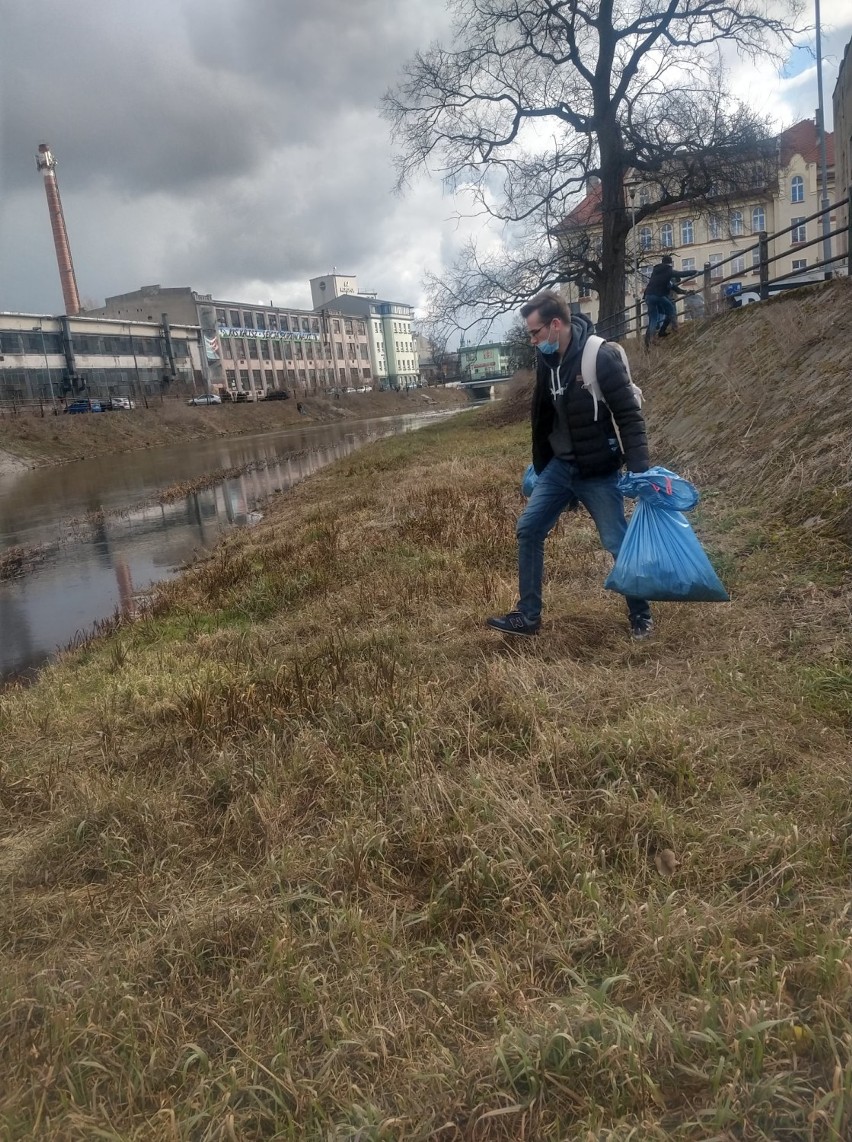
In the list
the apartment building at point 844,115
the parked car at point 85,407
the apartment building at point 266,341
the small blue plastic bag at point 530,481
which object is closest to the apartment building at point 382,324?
the apartment building at point 266,341

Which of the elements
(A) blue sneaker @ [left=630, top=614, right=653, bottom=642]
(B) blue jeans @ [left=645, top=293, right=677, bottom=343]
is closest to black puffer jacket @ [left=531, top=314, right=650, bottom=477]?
(A) blue sneaker @ [left=630, top=614, right=653, bottom=642]

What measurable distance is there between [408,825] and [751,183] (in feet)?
74.1

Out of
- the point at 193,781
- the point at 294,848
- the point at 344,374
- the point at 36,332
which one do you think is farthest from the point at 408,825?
the point at 344,374

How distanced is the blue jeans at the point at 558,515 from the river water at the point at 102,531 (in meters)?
5.40

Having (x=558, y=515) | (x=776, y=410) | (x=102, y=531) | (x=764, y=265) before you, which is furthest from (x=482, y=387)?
(x=558, y=515)

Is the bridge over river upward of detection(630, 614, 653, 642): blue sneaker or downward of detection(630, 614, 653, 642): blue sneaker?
upward

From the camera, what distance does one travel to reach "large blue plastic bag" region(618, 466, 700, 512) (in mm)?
4184

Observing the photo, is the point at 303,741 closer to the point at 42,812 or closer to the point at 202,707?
the point at 202,707

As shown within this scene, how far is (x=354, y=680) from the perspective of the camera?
4.51 m

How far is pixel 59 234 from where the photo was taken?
2670 inches

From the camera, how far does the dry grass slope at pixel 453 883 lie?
6.12 feet

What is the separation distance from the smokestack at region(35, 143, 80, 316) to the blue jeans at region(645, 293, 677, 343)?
2619 inches

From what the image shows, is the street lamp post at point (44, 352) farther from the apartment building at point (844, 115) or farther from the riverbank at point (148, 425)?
the apartment building at point (844, 115)

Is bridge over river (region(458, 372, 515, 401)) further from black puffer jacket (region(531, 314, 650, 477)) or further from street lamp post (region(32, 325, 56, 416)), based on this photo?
black puffer jacket (region(531, 314, 650, 477))
